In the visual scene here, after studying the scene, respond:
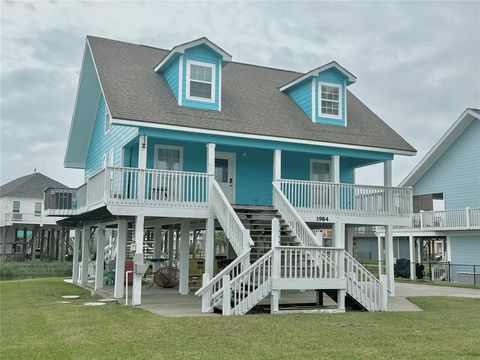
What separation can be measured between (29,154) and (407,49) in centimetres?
2930

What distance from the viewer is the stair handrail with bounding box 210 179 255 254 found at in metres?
13.3

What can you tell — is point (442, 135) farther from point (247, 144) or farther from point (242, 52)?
point (247, 144)

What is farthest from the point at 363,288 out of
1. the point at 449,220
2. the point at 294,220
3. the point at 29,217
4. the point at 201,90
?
the point at 29,217

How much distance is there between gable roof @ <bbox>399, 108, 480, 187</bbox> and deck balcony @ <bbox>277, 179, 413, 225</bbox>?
11987mm

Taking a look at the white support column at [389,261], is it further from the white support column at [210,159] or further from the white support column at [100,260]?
the white support column at [100,260]

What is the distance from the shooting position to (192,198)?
664 inches

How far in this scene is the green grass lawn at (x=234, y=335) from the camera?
8.33 m

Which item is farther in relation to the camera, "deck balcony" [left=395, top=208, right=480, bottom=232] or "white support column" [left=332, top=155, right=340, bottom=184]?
"deck balcony" [left=395, top=208, right=480, bottom=232]

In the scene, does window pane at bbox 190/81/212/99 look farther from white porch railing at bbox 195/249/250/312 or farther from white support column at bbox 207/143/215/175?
white porch railing at bbox 195/249/250/312

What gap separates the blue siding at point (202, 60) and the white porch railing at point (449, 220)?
13.8 m

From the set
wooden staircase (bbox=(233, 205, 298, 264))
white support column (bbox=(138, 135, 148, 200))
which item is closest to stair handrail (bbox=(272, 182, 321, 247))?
wooden staircase (bbox=(233, 205, 298, 264))

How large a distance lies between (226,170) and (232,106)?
234cm

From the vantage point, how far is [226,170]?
64.1 feet

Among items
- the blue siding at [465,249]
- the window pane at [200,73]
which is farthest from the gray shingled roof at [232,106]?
the blue siding at [465,249]
